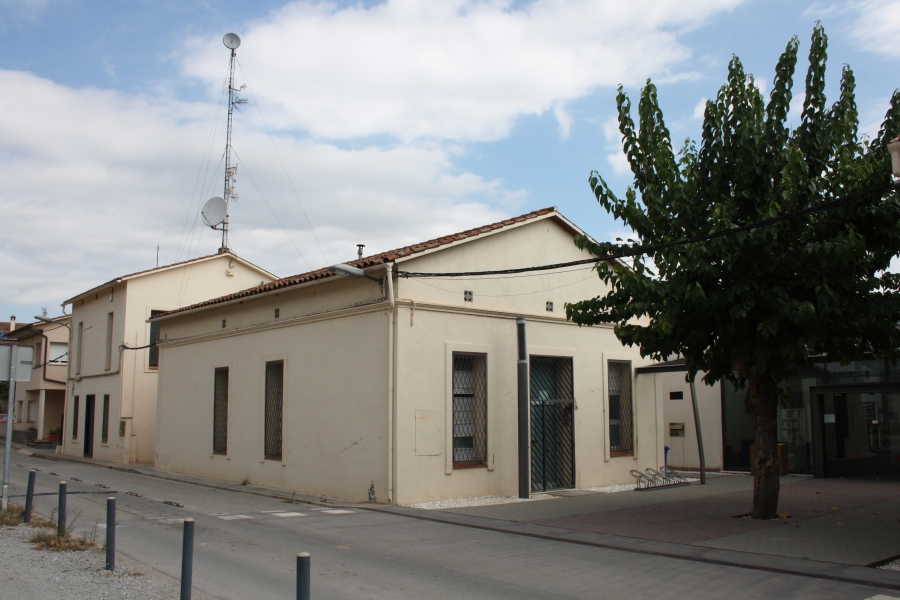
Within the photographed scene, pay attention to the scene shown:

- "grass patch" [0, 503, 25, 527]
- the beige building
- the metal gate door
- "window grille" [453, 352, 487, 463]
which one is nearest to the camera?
"grass patch" [0, 503, 25, 527]

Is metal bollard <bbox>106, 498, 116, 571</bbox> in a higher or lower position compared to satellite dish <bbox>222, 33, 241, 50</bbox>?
lower

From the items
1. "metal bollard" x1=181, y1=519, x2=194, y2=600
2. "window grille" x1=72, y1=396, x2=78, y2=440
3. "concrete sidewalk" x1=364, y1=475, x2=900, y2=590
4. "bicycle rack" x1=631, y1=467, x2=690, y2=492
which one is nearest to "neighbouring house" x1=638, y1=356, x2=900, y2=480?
"concrete sidewalk" x1=364, y1=475, x2=900, y2=590

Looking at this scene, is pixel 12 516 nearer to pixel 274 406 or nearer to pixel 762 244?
pixel 274 406

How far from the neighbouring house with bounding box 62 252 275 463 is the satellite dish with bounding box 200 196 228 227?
55.7 inches

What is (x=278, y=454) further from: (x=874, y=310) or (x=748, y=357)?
(x=874, y=310)

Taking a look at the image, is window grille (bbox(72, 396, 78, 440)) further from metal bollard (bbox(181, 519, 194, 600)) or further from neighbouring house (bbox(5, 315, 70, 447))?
metal bollard (bbox(181, 519, 194, 600))

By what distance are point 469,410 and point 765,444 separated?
5.51 meters

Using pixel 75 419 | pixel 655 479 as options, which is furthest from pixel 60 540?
pixel 75 419

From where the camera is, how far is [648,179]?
1170 cm

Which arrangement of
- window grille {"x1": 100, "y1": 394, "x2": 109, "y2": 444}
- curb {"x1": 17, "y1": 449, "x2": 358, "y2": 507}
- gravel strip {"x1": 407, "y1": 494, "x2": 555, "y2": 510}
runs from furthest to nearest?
window grille {"x1": 100, "y1": 394, "x2": 109, "y2": 444} < curb {"x1": 17, "y1": 449, "x2": 358, "y2": 507} < gravel strip {"x1": 407, "y1": 494, "x2": 555, "y2": 510}

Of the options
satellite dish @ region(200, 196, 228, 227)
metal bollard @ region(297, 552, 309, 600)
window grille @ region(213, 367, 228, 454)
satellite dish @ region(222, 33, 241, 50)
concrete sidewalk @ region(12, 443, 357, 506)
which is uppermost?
satellite dish @ region(222, 33, 241, 50)

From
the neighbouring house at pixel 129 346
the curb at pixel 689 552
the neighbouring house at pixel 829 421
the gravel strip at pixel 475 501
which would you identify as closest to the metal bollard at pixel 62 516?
the curb at pixel 689 552

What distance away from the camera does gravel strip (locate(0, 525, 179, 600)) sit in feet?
21.6

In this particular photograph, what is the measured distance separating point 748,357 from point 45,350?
33.8 meters
